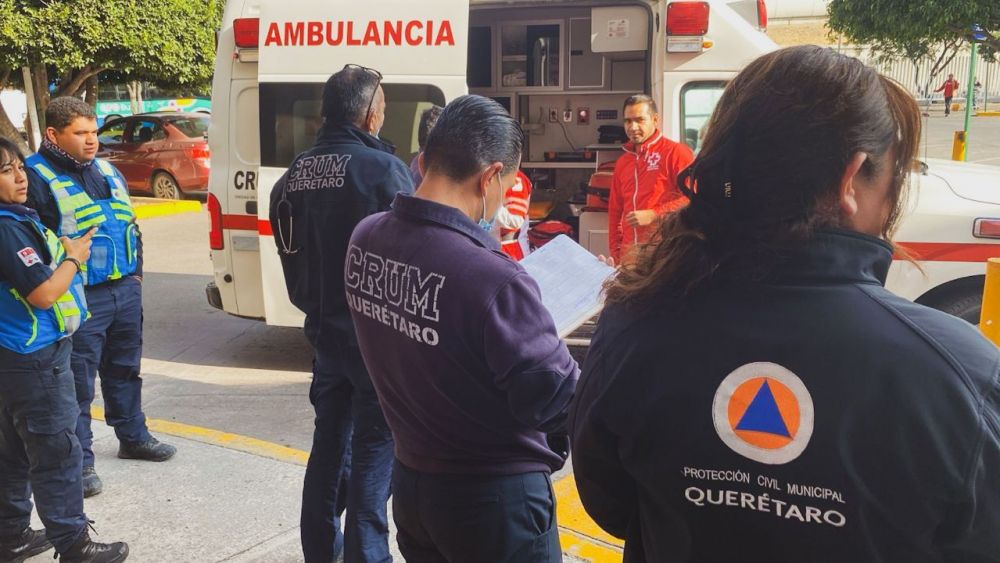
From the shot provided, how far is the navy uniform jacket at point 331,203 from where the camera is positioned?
9.70ft

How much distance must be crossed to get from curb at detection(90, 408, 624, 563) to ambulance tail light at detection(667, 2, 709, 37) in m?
2.84

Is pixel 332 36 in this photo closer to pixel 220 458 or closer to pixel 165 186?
pixel 220 458

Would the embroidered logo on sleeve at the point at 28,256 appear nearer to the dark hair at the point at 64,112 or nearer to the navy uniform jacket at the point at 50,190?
the navy uniform jacket at the point at 50,190

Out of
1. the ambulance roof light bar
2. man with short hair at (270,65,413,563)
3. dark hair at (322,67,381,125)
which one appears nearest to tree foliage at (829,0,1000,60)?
the ambulance roof light bar

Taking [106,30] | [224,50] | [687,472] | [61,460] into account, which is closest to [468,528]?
[687,472]

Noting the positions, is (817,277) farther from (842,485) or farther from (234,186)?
(234,186)

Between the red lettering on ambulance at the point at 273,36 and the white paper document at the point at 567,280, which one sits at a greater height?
the red lettering on ambulance at the point at 273,36

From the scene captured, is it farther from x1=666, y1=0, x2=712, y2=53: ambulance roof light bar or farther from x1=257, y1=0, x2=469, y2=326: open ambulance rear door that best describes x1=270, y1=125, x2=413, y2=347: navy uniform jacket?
x1=666, y1=0, x2=712, y2=53: ambulance roof light bar

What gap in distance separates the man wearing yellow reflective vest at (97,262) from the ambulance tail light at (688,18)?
334cm

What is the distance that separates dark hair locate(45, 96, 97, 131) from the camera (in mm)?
3861

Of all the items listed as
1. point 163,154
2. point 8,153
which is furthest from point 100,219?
point 163,154

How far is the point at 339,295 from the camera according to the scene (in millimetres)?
3018

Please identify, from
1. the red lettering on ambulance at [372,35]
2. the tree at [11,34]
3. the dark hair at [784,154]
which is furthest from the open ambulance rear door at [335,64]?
the tree at [11,34]

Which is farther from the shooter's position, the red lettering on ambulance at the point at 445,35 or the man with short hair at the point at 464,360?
the red lettering on ambulance at the point at 445,35
